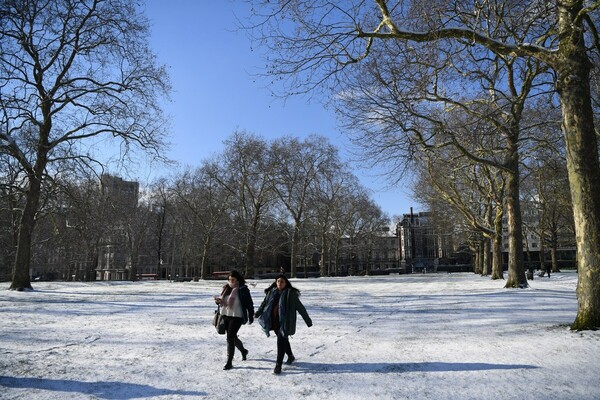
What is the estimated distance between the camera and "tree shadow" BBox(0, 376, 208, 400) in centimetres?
540

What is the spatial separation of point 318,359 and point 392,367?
125 cm

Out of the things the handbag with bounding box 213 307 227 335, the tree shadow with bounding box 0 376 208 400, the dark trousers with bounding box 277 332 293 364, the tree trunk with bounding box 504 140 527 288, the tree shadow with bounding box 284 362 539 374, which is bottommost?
the tree shadow with bounding box 0 376 208 400

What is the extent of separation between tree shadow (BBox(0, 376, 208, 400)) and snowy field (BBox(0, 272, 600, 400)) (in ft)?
0.04

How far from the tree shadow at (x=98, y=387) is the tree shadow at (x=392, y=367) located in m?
1.78

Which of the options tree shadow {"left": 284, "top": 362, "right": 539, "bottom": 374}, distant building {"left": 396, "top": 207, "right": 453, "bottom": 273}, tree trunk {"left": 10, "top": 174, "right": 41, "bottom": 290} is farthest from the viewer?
distant building {"left": 396, "top": 207, "right": 453, "bottom": 273}

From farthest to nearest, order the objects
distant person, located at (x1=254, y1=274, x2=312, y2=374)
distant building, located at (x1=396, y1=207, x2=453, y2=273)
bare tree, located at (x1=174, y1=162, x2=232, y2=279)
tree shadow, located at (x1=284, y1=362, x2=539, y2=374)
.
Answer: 1. distant building, located at (x1=396, y1=207, x2=453, y2=273)
2. bare tree, located at (x1=174, y1=162, x2=232, y2=279)
3. distant person, located at (x1=254, y1=274, x2=312, y2=374)
4. tree shadow, located at (x1=284, y1=362, x2=539, y2=374)

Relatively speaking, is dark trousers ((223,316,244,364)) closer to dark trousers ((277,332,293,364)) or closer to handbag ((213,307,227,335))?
handbag ((213,307,227,335))

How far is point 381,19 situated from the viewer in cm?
991

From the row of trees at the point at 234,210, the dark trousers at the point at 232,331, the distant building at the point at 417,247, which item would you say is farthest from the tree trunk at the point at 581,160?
the distant building at the point at 417,247

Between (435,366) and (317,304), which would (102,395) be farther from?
(317,304)

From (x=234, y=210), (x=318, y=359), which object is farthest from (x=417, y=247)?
(x=318, y=359)

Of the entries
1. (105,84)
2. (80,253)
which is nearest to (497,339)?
(105,84)

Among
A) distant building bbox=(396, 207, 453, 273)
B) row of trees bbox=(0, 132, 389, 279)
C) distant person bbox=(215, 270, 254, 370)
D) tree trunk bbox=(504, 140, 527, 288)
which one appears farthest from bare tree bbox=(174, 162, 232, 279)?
distant building bbox=(396, 207, 453, 273)

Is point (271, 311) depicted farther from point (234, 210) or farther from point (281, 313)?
point (234, 210)
